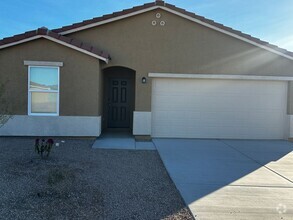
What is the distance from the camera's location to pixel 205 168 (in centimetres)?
764

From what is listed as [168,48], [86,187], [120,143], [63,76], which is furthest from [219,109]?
[86,187]

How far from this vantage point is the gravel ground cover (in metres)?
4.64

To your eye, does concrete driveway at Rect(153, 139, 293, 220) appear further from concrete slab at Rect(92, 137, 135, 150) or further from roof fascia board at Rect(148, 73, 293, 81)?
roof fascia board at Rect(148, 73, 293, 81)

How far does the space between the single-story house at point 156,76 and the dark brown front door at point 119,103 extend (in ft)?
6.37

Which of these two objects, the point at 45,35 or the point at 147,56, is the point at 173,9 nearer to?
the point at 147,56

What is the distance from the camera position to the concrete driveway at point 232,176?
496cm

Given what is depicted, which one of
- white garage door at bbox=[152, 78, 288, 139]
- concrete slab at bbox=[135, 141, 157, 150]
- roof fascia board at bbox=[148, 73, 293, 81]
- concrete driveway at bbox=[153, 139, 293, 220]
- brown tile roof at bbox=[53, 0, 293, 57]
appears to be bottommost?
concrete driveway at bbox=[153, 139, 293, 220]

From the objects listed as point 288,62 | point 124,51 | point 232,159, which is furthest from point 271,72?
point 124,51

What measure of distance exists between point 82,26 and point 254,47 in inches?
277

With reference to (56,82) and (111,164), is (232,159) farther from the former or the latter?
(56,82)

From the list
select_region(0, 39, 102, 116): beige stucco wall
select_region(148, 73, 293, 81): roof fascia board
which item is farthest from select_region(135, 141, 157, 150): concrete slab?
select_region(148, 73, 293, 81): roof fascia board

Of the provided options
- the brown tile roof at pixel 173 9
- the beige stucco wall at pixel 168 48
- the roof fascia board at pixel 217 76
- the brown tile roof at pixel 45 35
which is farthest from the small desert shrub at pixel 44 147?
the brown tile roof at pixel 173 9

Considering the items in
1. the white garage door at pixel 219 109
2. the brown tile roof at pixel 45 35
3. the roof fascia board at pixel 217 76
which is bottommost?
the white garage door at pixel 219 109

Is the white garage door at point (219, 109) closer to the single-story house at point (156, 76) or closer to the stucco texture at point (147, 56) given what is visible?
the single-story house at point (156, 76)
